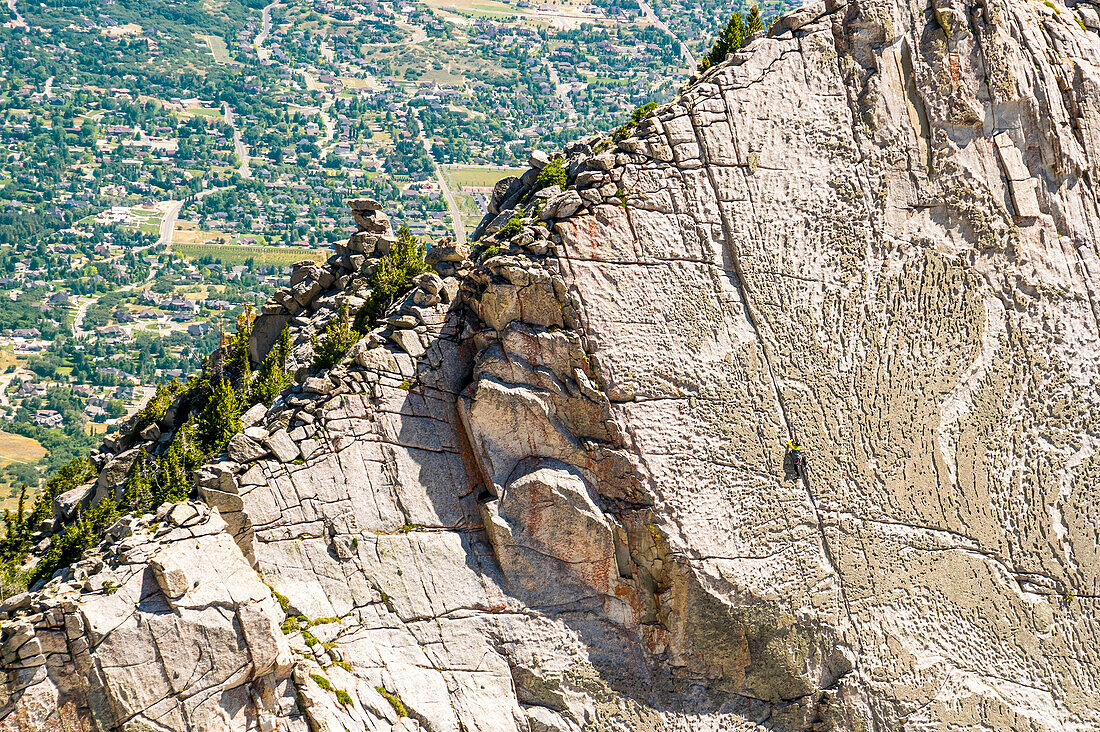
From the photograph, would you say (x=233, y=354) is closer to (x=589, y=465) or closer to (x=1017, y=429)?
(x=589, y=465)

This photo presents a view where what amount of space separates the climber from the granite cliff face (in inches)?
14.1

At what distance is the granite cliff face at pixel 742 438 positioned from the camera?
44031mm

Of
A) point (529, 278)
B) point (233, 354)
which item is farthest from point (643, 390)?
point (233, 354)

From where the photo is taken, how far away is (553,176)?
49562mm

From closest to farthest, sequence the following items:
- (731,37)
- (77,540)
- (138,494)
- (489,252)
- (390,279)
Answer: (489,252)
(138,494)
(77,540)
(390,279)
(731,37)

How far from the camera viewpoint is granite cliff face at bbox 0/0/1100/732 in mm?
44031

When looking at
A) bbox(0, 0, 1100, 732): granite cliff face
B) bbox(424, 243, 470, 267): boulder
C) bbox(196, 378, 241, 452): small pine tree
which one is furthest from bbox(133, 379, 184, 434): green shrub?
bbox(424, 243, 470, 267): boulder

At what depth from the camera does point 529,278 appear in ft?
A: 149

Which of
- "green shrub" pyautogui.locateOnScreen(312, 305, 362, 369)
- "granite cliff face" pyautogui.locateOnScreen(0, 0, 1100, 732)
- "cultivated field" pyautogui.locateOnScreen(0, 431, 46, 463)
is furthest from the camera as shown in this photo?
"cultivated field" pyautogui.locateOnScreen(0, 431, 46, 463)

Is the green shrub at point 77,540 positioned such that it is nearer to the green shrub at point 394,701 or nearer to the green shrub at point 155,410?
the green shrub at point 155,410

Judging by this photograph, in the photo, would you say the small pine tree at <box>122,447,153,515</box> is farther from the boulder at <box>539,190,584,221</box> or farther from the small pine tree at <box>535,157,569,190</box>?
the small pine tree at <box>535,157,569,190</box>

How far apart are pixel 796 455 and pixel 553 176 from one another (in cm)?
1428

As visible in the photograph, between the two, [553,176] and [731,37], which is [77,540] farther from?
[731,37]

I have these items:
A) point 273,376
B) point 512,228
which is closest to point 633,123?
point 512,228
